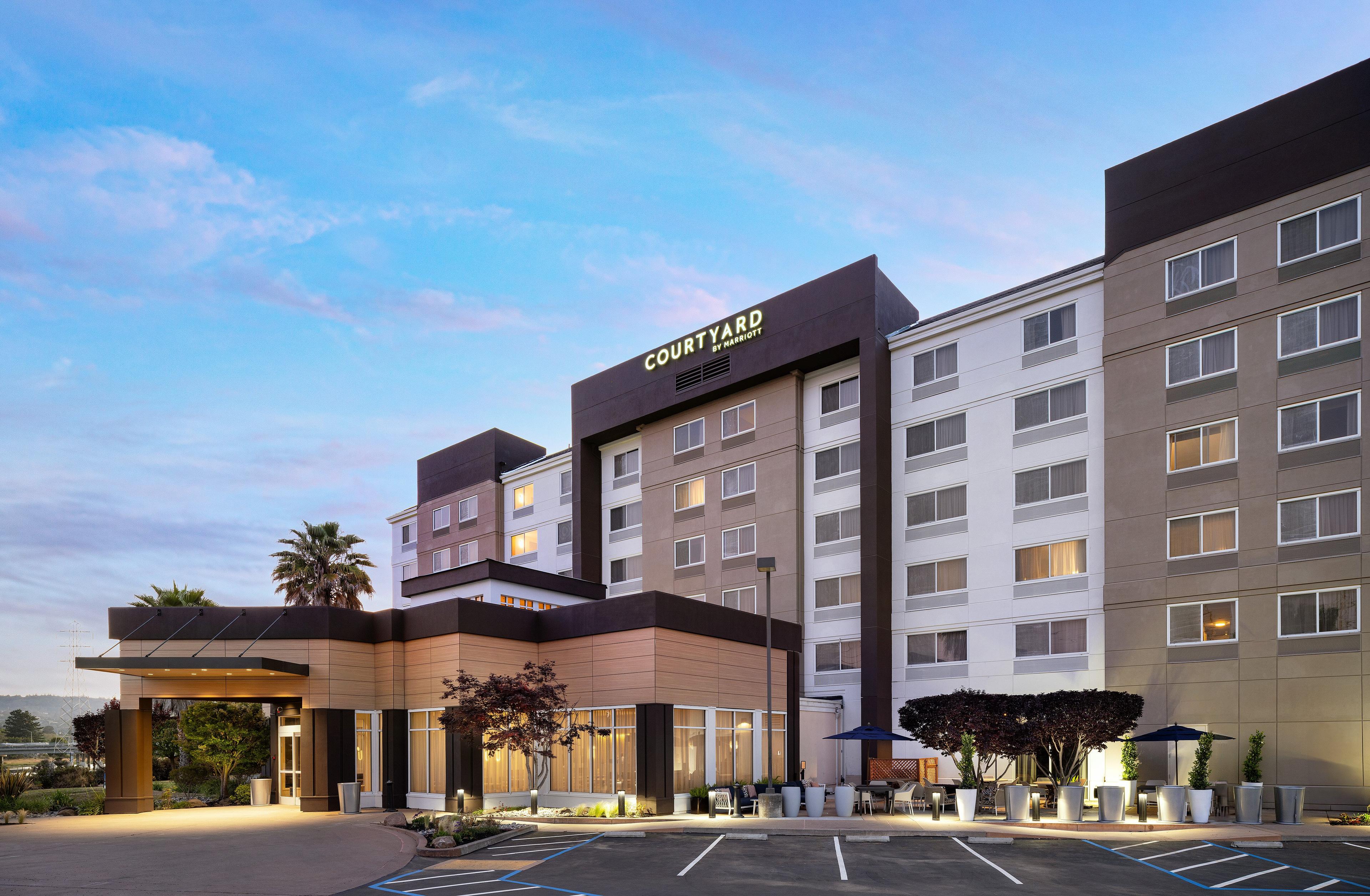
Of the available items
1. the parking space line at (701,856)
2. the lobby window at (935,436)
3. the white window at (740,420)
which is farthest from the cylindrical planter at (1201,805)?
the white window at (740,420)

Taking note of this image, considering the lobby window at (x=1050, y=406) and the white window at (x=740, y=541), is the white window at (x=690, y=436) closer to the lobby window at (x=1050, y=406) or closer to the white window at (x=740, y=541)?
the white window at (x=740, y=541)

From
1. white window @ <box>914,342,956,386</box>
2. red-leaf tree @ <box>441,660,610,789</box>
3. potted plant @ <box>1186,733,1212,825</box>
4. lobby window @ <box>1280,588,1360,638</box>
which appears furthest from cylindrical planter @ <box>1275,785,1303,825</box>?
red-leaf tree @ <box>441,660,610,789</box>

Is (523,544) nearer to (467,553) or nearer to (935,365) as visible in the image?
(467,553)

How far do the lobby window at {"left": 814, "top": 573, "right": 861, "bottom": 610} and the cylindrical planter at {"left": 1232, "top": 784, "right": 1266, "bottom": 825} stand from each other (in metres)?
16.2

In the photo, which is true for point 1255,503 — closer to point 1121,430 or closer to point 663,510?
point 1121,430

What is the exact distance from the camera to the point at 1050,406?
122ft

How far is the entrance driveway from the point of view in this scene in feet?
57.6

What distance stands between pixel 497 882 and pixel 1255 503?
2626 centimetres

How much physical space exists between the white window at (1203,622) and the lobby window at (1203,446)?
4.48 m

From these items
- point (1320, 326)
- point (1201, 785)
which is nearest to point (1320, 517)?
point (1320, 326)

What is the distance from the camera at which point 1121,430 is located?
115ft

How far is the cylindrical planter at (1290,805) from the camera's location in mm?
27641

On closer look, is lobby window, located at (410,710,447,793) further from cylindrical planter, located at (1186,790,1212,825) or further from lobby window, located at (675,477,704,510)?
cylindrical planter, located at (1186,790,1212,825)

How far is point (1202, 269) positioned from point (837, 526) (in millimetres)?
16594
